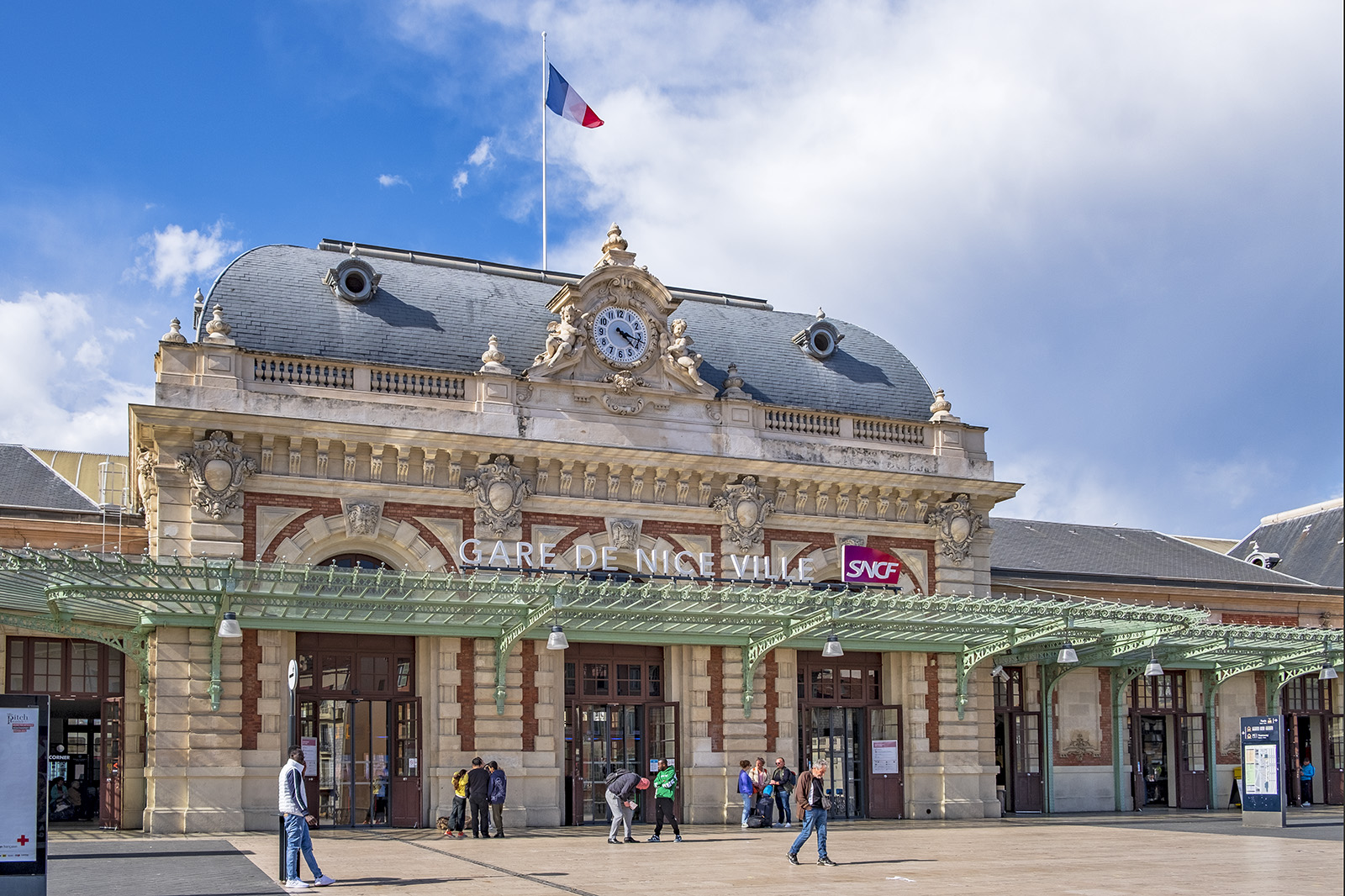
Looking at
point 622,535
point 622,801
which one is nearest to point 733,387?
point 622,535

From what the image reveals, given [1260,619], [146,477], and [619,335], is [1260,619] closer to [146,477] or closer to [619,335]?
[619,335]

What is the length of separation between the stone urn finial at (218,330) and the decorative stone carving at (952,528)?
15193 mm

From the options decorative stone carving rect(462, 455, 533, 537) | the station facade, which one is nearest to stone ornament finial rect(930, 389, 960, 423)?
the station facade

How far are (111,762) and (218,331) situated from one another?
8419mm

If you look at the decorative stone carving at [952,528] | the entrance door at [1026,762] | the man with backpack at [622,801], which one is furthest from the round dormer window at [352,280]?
the entrance door at [1026,762]

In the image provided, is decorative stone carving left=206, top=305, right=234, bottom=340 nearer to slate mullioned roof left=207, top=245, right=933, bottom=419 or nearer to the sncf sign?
slate mullioned roof left=207, top=245, right=933, bottom=419

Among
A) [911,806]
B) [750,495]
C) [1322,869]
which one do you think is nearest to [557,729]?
[750,495]

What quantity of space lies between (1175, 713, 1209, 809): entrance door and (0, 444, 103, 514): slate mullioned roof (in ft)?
85.1

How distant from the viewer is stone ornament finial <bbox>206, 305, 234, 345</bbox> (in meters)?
26.0

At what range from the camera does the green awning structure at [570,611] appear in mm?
22453

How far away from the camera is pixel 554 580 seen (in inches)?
1070

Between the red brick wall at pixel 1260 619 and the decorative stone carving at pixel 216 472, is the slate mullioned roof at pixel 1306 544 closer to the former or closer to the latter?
the red brick wall at pixel 1260 619

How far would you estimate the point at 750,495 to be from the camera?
29609 mm

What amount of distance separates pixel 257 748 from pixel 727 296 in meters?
15.9
